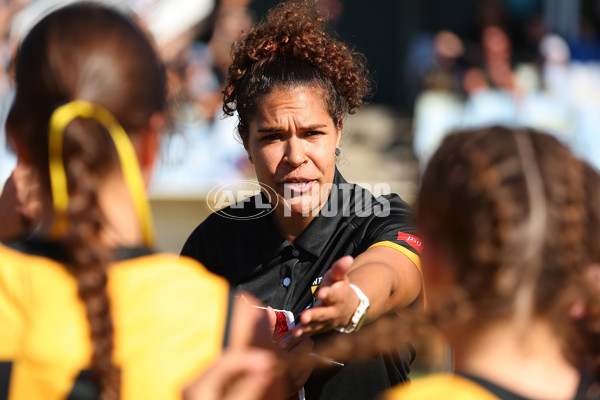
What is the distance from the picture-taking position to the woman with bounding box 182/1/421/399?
98.7 inches

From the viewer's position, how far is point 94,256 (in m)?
1.49

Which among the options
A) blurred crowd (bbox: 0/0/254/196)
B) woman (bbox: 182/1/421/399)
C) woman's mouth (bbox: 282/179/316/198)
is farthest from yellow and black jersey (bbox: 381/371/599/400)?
blurred crowd (bbox: 0/0/254/196)

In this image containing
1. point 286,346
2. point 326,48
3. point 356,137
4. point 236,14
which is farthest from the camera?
point 356,137

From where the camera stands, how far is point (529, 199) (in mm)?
1456

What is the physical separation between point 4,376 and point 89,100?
562 millimetres

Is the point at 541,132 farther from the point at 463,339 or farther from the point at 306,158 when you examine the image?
the point at 306,158

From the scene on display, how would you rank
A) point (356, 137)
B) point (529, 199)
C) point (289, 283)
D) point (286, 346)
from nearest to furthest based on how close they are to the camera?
point (529, 199) → point (286, 346) → point (289, 283) → point (356, 137)

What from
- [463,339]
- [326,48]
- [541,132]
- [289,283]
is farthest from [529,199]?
[326,48]

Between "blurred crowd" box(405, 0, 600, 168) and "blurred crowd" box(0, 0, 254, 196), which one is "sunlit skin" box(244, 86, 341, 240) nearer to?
"blurred crowd" box(0, 0, 254, 196)

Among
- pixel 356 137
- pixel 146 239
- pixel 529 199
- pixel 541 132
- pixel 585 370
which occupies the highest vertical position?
pixel 541 132

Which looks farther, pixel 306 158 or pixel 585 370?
pixel 306 158

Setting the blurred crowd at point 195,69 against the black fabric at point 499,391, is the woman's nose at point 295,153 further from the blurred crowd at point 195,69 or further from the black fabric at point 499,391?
the blurred crowd at point 195,69

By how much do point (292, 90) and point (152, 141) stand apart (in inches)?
42.9

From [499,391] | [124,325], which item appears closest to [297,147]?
[124,325]
